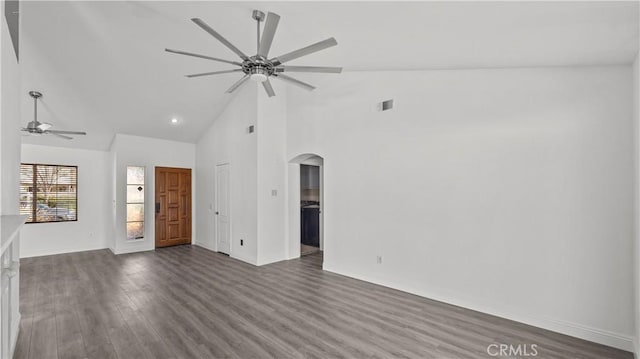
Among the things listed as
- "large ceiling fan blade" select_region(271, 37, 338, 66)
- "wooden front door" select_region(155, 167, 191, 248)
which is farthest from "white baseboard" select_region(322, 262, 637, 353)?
"wooden front door" select_region(155, 167, 191, 248)

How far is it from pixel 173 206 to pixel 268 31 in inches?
267

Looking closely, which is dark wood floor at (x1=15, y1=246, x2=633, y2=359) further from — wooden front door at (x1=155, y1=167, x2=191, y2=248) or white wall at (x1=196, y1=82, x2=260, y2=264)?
wooden front door at (x1=155, y1=167, x2=191, y2=248)

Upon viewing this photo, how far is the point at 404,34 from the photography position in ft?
9.69

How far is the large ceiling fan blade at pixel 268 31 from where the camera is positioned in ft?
7.27

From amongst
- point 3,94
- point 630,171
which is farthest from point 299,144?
point 630,171

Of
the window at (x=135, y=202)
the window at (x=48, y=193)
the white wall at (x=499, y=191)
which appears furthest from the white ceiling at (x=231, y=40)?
the window at (x=135, y=202)

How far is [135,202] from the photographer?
7.23m

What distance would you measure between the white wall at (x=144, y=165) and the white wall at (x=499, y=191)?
512cm

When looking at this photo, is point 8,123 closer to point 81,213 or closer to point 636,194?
point 636,194

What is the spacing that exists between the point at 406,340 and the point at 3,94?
3.97m

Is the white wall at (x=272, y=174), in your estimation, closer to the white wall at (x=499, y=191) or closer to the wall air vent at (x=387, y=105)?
the white wall at (x=499, y=191)

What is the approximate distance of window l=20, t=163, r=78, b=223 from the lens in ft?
22.0

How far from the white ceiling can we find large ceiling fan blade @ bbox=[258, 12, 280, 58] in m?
0.47

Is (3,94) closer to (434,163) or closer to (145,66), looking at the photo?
(145,66)
